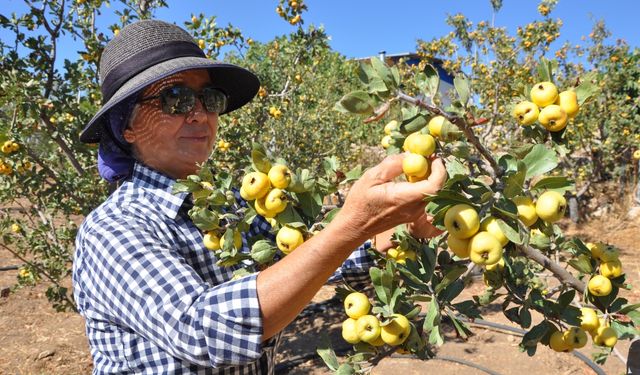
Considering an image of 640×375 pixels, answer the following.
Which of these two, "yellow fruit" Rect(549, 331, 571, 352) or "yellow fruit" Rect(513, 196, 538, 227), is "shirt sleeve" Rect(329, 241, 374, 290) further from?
"yellow fruit" Rect(513, 196, 538, 227)

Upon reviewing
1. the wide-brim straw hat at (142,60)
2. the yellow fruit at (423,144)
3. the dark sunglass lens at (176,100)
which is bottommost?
the yellow fruit at (423,144)

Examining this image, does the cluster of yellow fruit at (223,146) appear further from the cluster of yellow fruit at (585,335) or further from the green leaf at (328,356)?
the cluster of yellow fruit at (585,335)

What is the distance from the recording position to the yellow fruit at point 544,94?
3.57 ft

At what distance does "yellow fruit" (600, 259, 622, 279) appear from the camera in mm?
1374

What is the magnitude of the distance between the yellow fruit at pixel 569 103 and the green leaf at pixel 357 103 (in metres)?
0.46

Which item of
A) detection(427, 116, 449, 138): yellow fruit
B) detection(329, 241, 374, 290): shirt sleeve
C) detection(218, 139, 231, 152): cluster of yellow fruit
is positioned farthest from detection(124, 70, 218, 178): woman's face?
detection(218, 139, 231, 152): cluster of yellow fruit

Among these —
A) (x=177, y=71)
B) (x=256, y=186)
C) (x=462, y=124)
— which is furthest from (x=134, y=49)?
(x=462, y=124)

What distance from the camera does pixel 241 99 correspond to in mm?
2252

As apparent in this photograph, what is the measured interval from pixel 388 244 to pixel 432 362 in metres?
2.95

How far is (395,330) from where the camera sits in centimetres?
120

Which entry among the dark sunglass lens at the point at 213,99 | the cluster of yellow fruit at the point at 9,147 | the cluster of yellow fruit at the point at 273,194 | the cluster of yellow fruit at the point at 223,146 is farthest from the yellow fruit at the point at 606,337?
the cluster of yellow fruit at the point at 9,147

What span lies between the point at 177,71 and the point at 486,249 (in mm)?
1157

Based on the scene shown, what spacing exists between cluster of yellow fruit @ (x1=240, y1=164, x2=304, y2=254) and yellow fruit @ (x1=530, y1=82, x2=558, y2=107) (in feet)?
2.10

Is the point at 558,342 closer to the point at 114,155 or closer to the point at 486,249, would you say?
the point at 486,249
